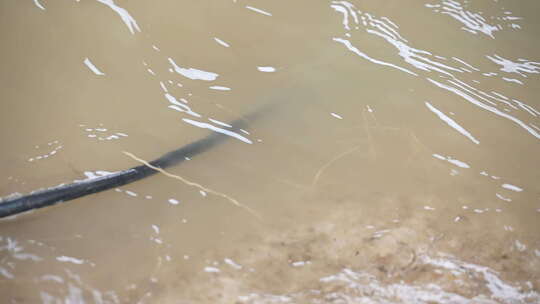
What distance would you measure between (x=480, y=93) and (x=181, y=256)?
6.04 ft

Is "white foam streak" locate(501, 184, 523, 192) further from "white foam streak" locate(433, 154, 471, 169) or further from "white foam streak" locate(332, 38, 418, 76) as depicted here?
"white foam streak" locate(332, 38, 418, 76)

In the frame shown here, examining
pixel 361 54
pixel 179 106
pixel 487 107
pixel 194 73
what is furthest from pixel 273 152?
pixel 487 107

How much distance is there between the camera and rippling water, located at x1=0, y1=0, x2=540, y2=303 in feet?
5.93

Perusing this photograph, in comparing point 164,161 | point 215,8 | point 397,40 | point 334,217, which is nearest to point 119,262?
point 164,161

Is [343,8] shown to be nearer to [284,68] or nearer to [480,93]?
[284,68]

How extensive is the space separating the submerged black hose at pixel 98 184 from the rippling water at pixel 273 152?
0.11ft

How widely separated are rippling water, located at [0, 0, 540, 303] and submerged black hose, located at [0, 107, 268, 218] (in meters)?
0.03

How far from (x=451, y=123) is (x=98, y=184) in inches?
67.4

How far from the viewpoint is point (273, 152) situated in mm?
2252

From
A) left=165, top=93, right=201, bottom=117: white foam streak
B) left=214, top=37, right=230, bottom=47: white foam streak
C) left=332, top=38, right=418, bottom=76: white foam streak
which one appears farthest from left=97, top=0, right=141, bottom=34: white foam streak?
left=332, top=38, right=418, bottom=76: white foam streak

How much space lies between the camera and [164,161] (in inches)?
83.3

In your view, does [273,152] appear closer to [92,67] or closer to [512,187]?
[92,67]

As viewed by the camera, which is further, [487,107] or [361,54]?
[361,54]

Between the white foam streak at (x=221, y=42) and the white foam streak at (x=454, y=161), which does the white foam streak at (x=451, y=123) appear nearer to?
the white foam streak at (x=454, y=161)
